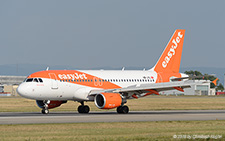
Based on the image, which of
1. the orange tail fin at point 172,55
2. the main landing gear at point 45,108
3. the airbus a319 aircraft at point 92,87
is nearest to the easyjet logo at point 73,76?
the airbus a319 aircraft at point 92,87

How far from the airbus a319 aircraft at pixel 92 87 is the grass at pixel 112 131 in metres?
12.5

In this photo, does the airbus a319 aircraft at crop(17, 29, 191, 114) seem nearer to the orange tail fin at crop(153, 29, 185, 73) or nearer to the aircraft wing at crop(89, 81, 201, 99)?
the aircraft wing at crop(89, 81, 201, 99)

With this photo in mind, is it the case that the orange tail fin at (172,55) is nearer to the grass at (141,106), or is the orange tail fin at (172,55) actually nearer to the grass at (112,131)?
the grass at (141,106)

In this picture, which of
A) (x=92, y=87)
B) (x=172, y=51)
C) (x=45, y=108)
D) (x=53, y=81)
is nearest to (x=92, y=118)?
(x=45, y=108)

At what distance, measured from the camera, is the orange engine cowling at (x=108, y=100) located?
45.0m

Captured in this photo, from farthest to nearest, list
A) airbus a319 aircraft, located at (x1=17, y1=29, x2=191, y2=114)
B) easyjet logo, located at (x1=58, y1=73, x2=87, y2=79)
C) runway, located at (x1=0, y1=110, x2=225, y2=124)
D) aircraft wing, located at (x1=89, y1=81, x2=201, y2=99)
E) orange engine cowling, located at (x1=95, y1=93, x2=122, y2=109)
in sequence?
1. easyjet logo, located at (x1=58, y1=73, x2=87, y2=79)
2. aircraft wing, located at (x1=89, y1=81, x2=201, y2=99)
3. airbus a319 aircraft, located at (x1=17, y1=29, x2=191, y2=114)
4. orange engine cowling, located at (x1=95, y1=93, x2=122, y2=109)
5. runway, located at (x1=0, y1=110, x2=225, y2=124)

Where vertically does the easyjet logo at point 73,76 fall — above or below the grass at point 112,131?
above

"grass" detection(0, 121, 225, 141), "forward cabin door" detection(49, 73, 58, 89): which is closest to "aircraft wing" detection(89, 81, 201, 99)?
"forward cabin door" detection(49, 73, 58, 89)

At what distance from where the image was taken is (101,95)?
45969 millimetres

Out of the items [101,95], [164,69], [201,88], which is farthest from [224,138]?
[201,88]

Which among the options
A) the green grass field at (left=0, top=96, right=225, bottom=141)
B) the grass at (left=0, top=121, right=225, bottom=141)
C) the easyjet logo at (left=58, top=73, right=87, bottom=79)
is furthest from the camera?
the easyjet logo at (left=58, top=73, right=87, bottom=79)

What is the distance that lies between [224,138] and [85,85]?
84.1 ft

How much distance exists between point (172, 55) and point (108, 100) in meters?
15.5

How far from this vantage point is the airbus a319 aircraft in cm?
4591
